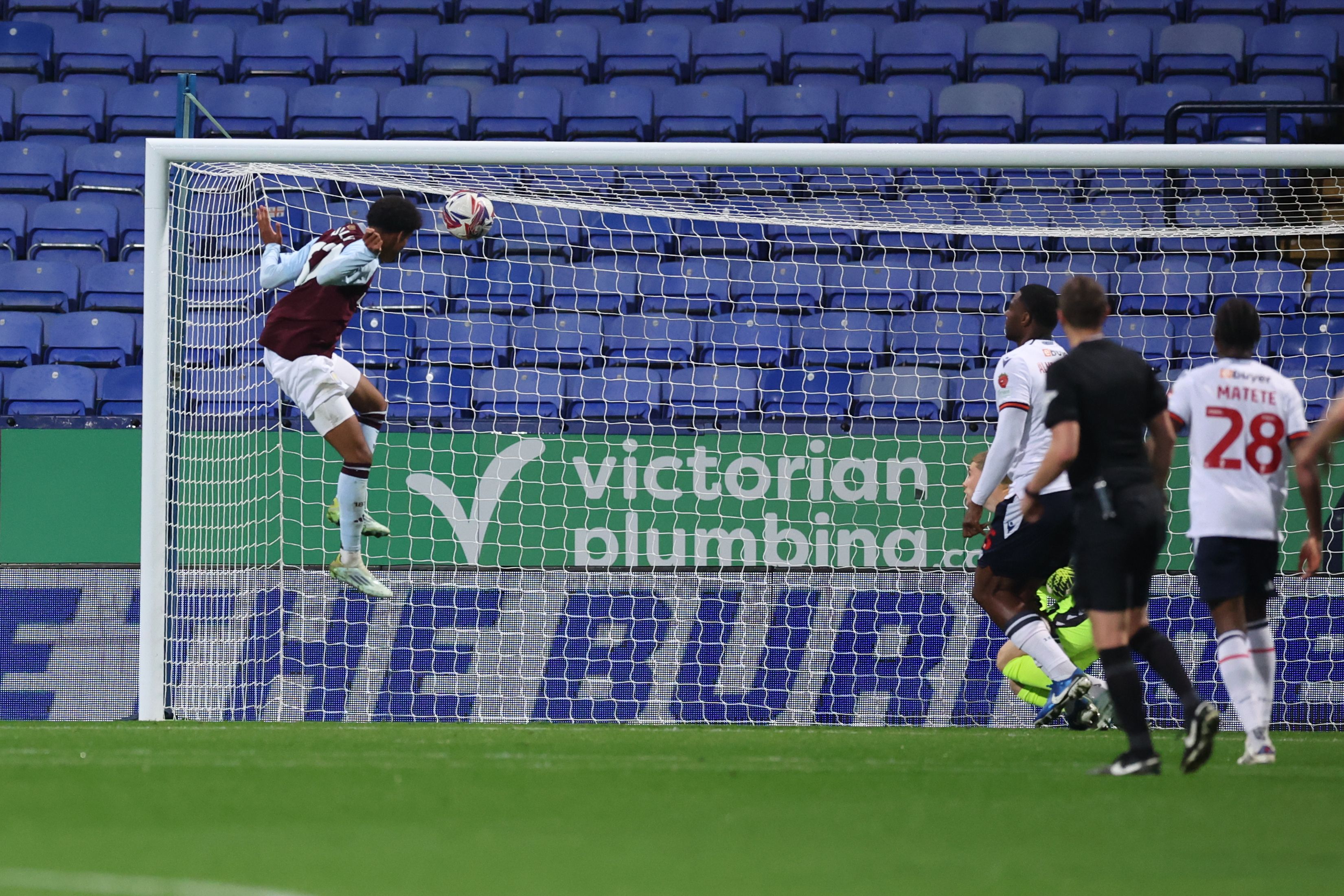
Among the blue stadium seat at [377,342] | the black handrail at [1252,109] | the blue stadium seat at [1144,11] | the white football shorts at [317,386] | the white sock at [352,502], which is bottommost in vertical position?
the white sock at [352,502]

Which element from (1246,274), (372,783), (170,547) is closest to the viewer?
(372,783)

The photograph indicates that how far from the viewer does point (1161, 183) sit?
11.9 meters

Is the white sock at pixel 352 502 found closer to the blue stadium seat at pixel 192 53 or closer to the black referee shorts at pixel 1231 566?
the black referee shorts at pixel 1231 566

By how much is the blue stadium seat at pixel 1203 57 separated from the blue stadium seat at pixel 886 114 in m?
2.21

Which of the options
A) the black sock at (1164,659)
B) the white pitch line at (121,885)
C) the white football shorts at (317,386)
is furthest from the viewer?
the white football shorts at (317,386)

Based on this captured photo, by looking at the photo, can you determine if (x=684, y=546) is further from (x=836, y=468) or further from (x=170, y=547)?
(x=170, y=547)

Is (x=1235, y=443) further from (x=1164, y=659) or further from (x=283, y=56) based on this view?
(x=283, y=56)

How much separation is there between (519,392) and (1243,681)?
557 cm

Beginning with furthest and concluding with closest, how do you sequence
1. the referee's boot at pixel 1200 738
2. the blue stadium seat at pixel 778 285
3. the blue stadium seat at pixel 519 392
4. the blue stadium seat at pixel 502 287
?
the blue stadium seat at pixel 778 285 → the blue stadium seat at pixel 502 287 → the blue stadium seat at pixel 519 392 → the referee's boot at pixel 1200 738

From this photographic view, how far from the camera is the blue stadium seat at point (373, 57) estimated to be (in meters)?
13.9

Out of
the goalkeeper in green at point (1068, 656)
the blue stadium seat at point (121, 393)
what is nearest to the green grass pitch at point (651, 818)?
the goalkeeper in green at point (1068, 656)

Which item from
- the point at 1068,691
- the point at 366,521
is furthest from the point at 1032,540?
the point at 366,521

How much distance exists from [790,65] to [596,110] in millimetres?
1937

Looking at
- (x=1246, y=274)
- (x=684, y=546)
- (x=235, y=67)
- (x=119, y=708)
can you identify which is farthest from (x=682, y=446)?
(x=235, y=67)
